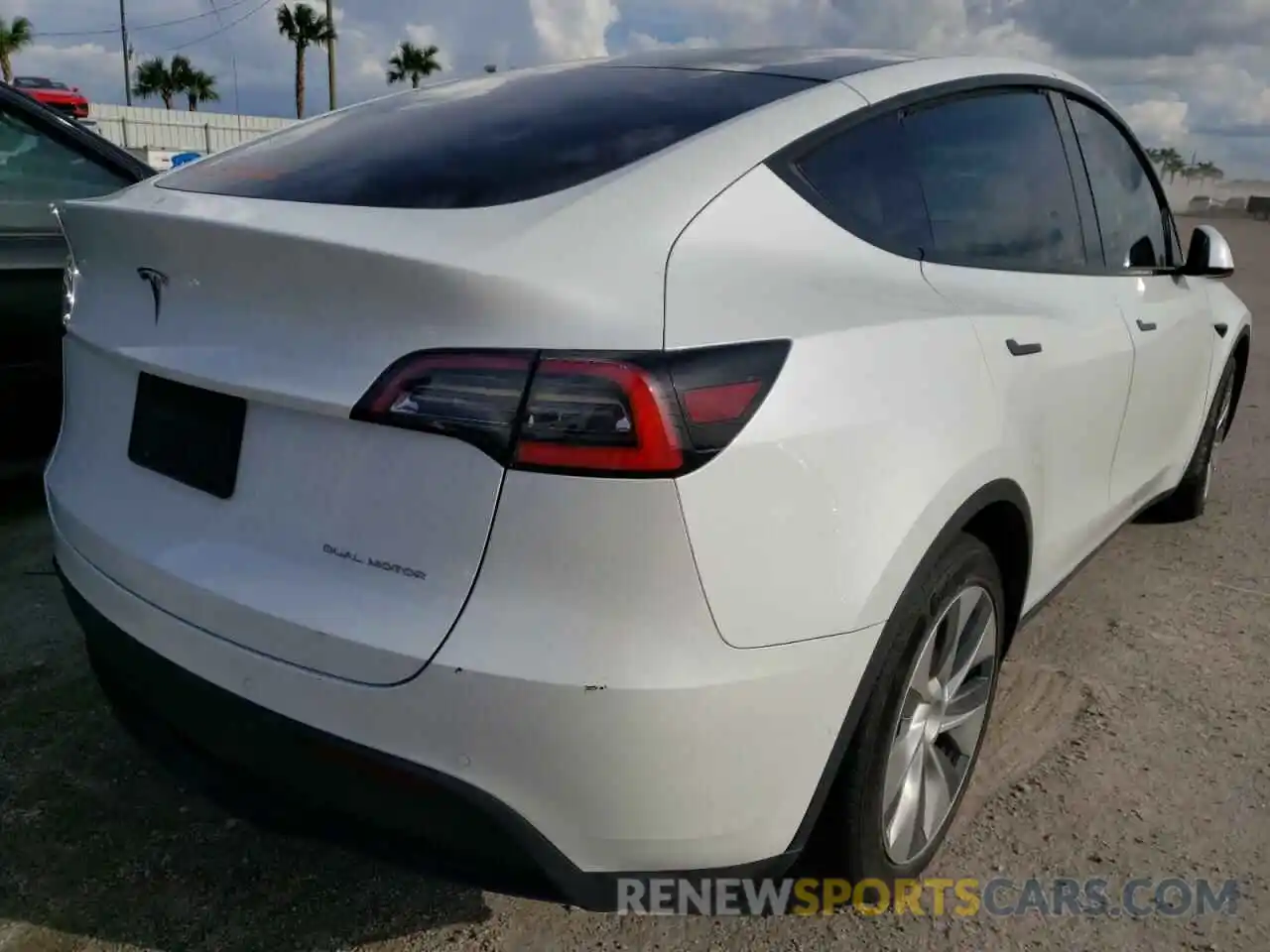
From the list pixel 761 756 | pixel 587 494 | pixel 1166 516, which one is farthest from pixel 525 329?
pixel 1166 516

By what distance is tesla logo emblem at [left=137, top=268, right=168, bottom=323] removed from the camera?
1930 mm

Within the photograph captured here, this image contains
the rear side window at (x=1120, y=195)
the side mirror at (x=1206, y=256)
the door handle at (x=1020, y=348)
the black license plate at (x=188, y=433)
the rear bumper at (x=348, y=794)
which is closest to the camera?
the rear bumper at (x=348, y=794)

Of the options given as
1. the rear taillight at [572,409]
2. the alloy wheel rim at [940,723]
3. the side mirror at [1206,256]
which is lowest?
the alloy wheel rim at [940,723]

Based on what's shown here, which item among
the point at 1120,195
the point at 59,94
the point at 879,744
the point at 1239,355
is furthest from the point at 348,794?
the point at 59,94

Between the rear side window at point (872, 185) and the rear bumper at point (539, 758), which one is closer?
the rear bumper at point (539, 758)

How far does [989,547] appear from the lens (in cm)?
238

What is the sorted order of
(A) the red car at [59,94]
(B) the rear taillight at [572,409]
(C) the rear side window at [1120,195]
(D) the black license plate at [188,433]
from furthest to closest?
1. (A) the red car at [59,94]
2. (C) the rear side window at [1120,195]
3. (D) the black license plate at [188,433]
4. (B) the rear taillight at [572,409]

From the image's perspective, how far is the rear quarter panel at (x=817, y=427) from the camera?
1614 mm

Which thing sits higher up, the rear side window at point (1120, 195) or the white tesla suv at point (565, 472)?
the rear side window at point (1120, 195)

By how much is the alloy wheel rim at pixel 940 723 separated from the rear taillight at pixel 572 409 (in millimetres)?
756

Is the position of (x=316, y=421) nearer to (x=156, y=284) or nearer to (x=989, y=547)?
(x=156, y=284)

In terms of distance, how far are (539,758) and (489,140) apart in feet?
Answer: 3.87

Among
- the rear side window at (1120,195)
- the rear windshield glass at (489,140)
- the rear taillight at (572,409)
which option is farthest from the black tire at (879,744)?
the rear side window at (1120,195)

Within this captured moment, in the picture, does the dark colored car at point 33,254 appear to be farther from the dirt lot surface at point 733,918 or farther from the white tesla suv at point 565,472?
the white tesla suv at point 565,472
